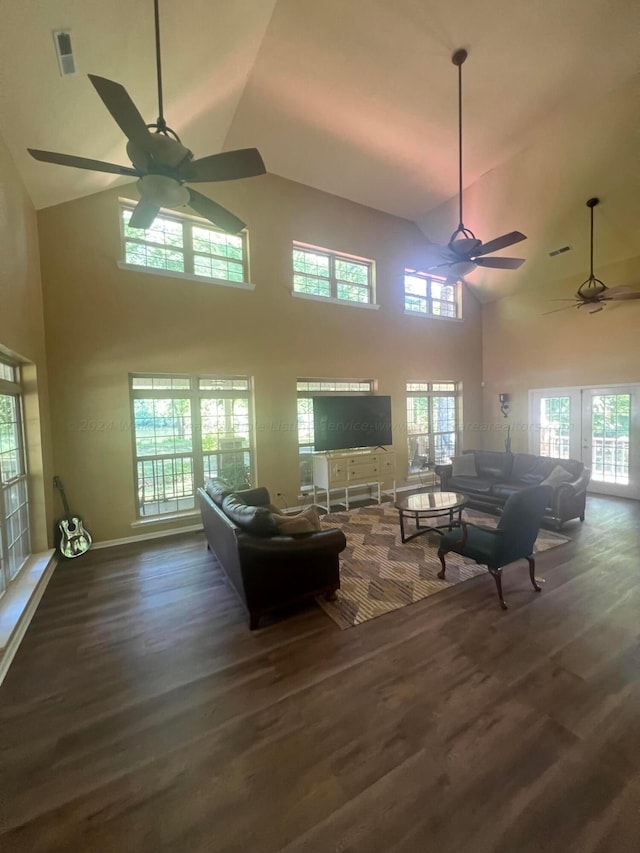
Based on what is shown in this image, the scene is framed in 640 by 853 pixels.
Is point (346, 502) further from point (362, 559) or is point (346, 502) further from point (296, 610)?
point (296, 610)

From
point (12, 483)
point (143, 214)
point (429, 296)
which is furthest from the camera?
point (429, 296)

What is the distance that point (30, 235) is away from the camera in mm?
3584

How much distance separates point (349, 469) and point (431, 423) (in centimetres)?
272

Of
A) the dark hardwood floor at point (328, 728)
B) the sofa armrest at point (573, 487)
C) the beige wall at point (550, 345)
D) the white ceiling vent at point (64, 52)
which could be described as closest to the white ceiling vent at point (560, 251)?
the beige wall at point (550, 345)

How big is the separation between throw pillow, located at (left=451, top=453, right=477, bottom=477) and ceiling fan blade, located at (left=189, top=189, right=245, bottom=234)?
509cm

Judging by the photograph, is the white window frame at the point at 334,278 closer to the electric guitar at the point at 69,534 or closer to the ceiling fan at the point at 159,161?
the ceiling fan at the point at 159,161

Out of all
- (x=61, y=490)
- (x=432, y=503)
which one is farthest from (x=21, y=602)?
(x=432, y=503)

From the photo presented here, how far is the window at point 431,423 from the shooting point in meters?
7.00

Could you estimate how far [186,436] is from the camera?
15.9 ft

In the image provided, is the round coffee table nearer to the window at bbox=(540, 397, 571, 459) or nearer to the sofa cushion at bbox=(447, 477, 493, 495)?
the sofa cushion at bbox=(447, 477, 493, 495)

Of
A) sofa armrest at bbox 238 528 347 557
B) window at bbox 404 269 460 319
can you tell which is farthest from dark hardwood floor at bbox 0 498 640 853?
window at bbox 404 269 460 319

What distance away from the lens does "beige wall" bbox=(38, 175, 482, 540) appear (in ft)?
13.3

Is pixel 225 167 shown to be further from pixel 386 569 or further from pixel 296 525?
pixel 386 569

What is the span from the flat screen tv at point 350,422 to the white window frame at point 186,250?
2.31 meters
